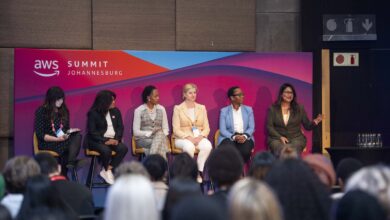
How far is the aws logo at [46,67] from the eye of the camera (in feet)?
29.2

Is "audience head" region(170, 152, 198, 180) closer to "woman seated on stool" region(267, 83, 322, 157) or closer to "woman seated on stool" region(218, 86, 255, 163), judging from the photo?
"woman seated on stool" region(218, 86, 255, 163)

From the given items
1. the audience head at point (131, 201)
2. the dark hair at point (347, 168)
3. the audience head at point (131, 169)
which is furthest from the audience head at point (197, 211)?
the dark hair at point (347, 168)

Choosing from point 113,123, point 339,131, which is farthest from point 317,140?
point 113,123

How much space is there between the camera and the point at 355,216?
391cm

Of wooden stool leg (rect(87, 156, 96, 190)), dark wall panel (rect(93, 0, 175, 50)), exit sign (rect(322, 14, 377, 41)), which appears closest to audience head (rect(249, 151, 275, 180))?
wooden stool leg (rect(87, 156, 96, 190))

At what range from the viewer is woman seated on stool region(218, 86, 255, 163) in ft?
29.5

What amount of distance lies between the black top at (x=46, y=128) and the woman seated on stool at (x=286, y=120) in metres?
2.52

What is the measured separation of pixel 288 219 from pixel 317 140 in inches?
233

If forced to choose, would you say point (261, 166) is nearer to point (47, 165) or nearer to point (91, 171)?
point (47, 165)

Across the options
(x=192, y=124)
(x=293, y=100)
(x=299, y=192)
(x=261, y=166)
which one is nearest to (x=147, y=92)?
(x=192, y=124)

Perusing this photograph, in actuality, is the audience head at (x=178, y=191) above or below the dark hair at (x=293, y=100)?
below

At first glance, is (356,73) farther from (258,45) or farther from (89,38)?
(89,38)

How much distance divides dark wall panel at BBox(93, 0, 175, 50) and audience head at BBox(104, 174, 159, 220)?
6.01m

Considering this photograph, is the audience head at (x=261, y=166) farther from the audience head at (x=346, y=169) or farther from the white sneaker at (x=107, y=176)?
the white sneaker at (x=107, y=176)
